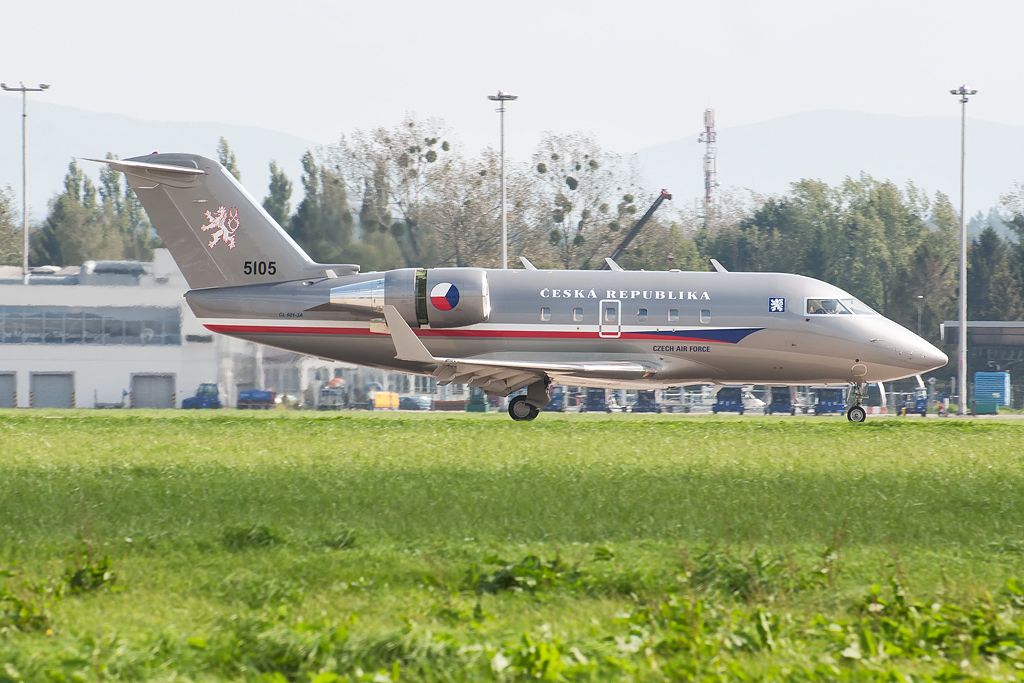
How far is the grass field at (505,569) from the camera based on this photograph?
10.1m

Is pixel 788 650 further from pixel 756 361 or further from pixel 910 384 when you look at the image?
pixel 910 384

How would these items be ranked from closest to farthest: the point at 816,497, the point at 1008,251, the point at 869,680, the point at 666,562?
the point at 869,680, the point at 666,562, the point at 816,497, the point at 1008,251

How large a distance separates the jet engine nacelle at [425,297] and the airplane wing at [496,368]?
0.46 metres

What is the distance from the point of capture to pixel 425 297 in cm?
3406

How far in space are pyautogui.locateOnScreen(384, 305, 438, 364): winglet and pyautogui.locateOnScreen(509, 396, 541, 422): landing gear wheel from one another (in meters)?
3.08

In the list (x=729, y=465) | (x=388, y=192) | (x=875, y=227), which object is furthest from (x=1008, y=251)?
(x=729, y=465)

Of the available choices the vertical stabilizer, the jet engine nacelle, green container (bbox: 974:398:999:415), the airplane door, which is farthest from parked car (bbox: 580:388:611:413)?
the vertical stabilizer

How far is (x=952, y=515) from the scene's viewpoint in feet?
53.7

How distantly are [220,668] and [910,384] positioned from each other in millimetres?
85082

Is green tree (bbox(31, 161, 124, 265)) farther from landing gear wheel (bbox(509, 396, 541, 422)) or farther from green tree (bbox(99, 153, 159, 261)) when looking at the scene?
landing gear wheel (bbox(509, 396, 541, 422))

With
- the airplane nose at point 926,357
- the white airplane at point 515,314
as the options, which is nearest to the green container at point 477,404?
the white airplane at point 515,314

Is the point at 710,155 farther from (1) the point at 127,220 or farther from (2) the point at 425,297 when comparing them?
(2) the point at 425,297

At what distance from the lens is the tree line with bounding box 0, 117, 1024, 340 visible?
84.8 meters

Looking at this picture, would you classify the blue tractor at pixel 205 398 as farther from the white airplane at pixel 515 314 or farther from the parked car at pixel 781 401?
the parked car at pixel 781 401
